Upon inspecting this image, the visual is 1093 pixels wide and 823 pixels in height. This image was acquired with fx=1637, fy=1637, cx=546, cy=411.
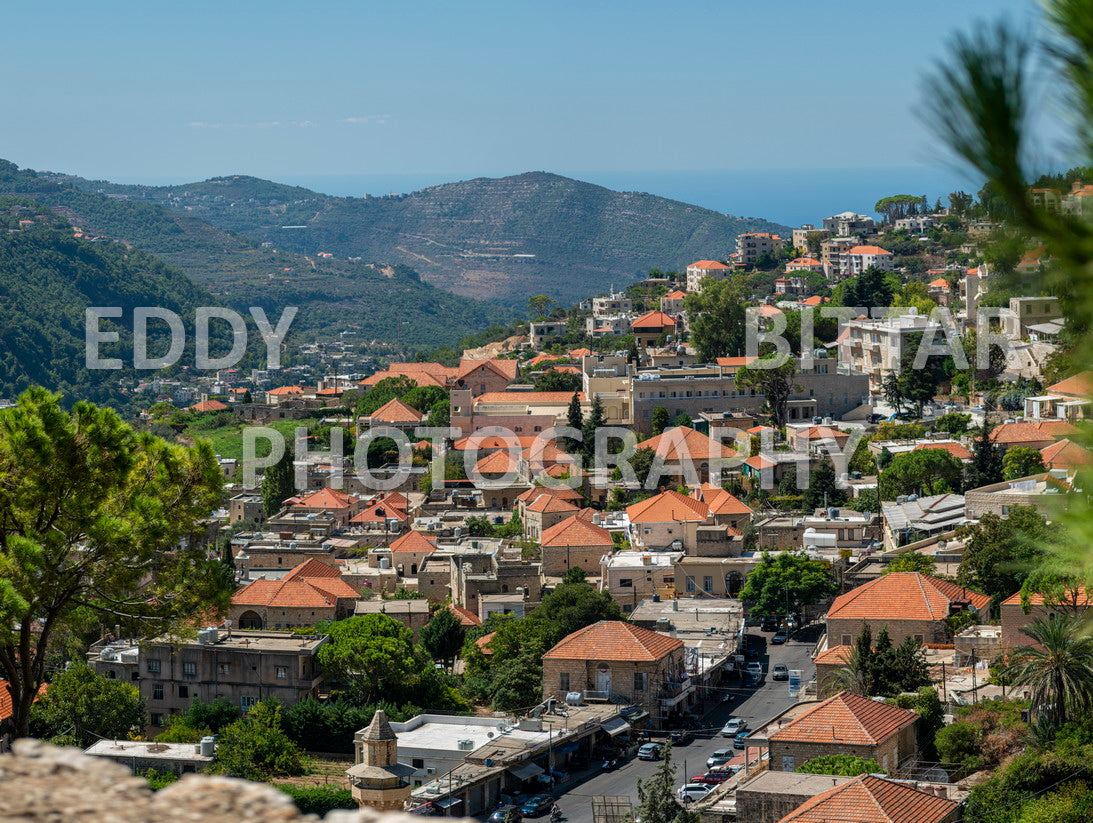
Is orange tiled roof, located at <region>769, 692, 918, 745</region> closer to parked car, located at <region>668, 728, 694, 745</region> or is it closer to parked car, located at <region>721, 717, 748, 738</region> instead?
parked car, located at <region>721, 717, 748, 738</region>

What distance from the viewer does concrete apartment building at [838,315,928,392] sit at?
50.5 meters

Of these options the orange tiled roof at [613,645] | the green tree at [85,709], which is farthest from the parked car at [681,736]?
the green tree at [85,709]

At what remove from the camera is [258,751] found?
2602cm

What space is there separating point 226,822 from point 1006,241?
307 centimetres

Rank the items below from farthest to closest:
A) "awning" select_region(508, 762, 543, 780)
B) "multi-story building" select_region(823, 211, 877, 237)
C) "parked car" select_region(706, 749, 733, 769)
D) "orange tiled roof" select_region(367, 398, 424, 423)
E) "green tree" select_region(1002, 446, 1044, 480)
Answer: "multi-story building" select_region(823, 211, 877, 237) → "orange tiled roof" select_region(367, 398, 424, 423) → "green tree" select_region(1002, 446, 1044, 480) → "parked car" select_region(706, 749, 733, 769) → "awning" select_region(508, 762, 543, 780)

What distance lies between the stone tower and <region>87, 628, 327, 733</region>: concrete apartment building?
5003 millimetres

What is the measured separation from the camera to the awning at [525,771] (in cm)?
2403

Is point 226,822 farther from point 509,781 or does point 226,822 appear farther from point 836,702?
point 509,781

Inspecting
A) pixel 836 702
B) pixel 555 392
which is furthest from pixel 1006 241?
pixel 555 392

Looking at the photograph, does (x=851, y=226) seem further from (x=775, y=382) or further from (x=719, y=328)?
(x=775, y=382)

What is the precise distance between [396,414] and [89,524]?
4313 centimetres

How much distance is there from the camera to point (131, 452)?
39.4ft

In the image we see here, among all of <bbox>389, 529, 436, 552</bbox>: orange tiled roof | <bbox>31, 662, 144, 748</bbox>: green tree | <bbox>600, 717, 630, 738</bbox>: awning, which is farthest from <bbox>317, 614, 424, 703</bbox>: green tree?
<bbox>389, 529, 436, 552</bbox>: orange tiled roof

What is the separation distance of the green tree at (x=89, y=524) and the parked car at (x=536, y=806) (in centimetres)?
1124
